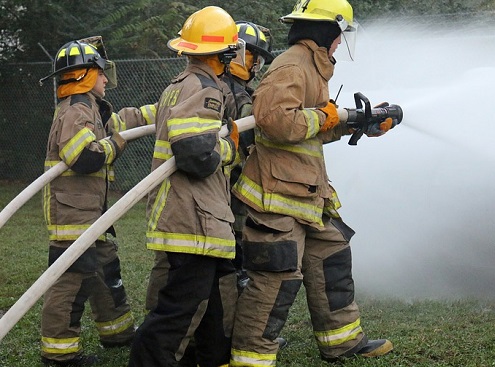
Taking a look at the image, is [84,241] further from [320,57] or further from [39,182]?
[320,57]

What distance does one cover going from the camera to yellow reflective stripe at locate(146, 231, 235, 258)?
12.6ft

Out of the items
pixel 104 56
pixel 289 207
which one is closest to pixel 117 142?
pixel 104 56

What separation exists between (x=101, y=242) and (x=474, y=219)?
2619 millimetres

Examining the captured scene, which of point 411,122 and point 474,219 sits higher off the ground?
point 411,122

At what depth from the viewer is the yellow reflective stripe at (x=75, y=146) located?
4.62 meters

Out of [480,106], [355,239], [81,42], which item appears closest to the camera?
[81,42]

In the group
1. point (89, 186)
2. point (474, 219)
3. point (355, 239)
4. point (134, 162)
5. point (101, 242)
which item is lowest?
point (134, 162)

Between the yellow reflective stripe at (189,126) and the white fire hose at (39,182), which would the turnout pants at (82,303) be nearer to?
the white fire hose at (39,182)

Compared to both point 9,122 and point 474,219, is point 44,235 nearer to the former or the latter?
point 9,122

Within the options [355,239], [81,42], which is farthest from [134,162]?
[81,42]

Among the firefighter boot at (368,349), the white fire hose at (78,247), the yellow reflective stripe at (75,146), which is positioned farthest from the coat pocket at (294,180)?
the yellow reflective stripe at (75,146)

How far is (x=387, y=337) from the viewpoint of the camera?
15.7 feet

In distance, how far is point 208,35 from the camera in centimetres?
406

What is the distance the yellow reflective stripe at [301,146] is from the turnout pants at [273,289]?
1.14 feet
